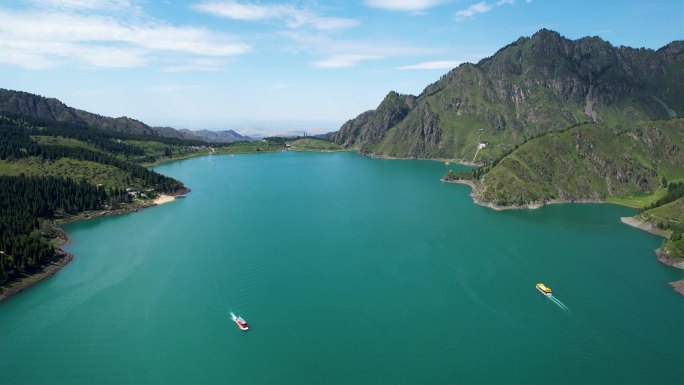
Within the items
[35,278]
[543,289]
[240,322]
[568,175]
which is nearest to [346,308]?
[240,322]

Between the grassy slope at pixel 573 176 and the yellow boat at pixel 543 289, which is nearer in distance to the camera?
the yellow boat at pixel 543 289

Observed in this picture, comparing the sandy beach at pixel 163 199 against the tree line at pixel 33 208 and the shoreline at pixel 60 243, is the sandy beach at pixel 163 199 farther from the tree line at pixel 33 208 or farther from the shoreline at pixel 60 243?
the tree line at pixel 33 208

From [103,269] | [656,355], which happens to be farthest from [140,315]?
[656,355]

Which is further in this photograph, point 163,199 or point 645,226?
point 163,199

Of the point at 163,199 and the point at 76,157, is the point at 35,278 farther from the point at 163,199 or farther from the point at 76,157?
the point at 76,157

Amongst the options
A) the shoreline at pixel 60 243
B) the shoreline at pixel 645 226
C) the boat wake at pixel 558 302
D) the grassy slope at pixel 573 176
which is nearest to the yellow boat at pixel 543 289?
the boat wake at pixel 558 302

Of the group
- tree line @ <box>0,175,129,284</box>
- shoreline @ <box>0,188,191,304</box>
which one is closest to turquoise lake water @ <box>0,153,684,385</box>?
shoreline @ <box>0,188,191,304</box>

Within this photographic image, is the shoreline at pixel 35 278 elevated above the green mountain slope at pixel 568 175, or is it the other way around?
the green mountain slope at pixel 568 175
